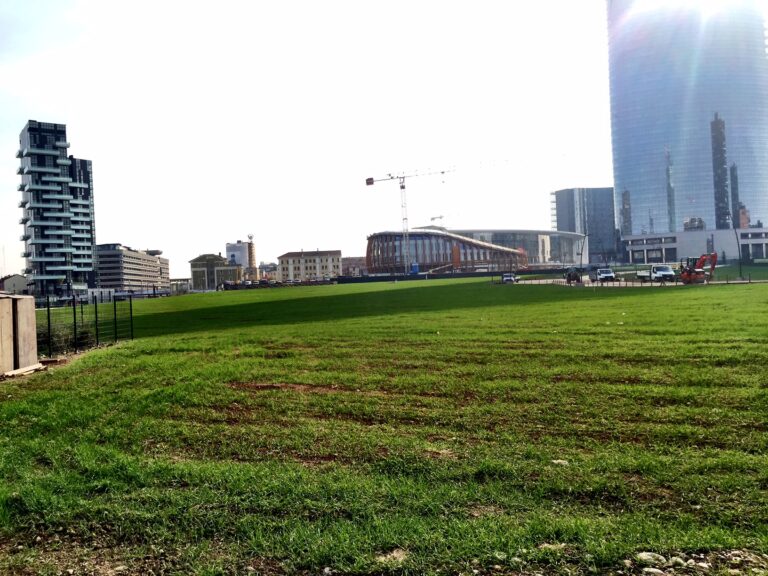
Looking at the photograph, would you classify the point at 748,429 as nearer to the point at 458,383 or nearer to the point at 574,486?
the point at 574,486

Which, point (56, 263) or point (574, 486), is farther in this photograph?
point (56, 263)

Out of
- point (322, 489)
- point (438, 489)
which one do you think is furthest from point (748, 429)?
point (322, 489)

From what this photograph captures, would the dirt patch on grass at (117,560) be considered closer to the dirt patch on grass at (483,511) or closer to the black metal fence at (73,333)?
the dirt patch on grass at (483,511)

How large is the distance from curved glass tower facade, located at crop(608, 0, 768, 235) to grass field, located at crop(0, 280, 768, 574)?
176366mm

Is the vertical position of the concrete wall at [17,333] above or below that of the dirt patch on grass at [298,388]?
above

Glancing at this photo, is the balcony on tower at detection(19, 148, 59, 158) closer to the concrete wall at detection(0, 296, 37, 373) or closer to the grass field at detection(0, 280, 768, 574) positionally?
the concrete wall at detection(0, 296, 37, 373)

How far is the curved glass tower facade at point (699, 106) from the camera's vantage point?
162 metres

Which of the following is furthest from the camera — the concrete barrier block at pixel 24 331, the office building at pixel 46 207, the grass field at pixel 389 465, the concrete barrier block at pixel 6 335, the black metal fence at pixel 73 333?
the office building at pixel 46 207

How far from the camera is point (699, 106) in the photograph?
6412 inches

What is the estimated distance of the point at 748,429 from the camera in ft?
24.4

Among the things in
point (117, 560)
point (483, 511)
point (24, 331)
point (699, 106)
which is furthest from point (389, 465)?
point (699, 106)

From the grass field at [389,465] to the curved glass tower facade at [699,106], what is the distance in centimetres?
17637

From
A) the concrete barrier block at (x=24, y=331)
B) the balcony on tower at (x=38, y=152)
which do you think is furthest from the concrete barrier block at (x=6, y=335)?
the balcony on tower at (x=38, y=152)

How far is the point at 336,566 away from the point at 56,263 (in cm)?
15428
